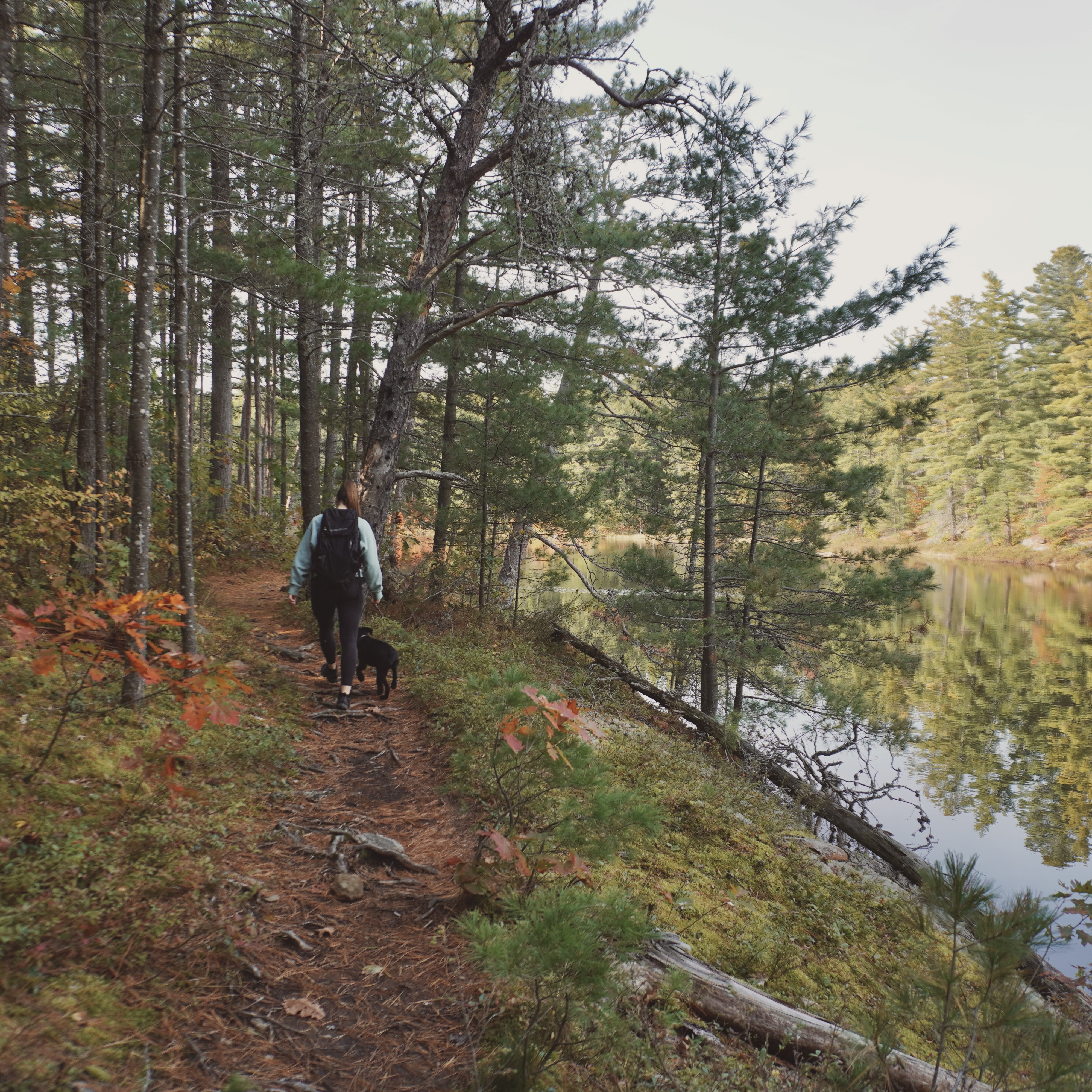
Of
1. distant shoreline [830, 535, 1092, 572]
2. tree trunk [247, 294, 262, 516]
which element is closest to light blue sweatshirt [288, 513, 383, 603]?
tree trunk [247, 294, 262, 516]

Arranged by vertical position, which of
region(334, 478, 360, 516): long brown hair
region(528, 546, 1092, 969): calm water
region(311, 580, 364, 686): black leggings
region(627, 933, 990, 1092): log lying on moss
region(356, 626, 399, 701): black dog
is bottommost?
region(528, 546, 1092, 969): calm water

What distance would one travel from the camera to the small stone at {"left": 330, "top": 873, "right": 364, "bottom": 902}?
3043 millimetres

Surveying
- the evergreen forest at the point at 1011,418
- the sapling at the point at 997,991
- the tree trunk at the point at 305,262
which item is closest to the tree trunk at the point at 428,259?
the tree trunk at the point at 305,262

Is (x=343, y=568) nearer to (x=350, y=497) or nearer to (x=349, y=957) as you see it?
(x=350, y=497)

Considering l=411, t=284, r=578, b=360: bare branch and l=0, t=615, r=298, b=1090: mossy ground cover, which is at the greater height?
l=411, t=284, r=578, b=360: bare branch

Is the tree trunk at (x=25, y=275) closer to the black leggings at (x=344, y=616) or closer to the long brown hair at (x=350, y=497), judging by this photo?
the long brown hair at (x=350, y=497)

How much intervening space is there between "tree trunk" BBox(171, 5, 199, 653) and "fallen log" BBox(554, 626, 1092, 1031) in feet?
19.6

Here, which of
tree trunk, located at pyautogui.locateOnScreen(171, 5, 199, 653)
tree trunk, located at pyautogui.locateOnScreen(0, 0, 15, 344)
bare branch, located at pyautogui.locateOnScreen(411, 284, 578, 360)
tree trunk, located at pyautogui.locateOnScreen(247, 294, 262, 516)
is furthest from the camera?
tree trunk, located at pyautogui.locateOnScreen(247, 294, 262, 516)

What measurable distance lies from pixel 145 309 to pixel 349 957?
12.7 feet

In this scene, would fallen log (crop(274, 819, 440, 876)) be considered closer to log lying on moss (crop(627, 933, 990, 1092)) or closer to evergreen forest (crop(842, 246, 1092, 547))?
log lying on moss (crop(627, 933, 990, 1092))

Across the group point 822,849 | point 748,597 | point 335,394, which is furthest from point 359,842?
point 335,394

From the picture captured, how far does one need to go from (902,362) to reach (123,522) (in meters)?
10.3

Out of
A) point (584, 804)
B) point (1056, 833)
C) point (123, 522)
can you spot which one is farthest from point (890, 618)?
A: point (123, 522)

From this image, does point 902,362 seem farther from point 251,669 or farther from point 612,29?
point 251,669
